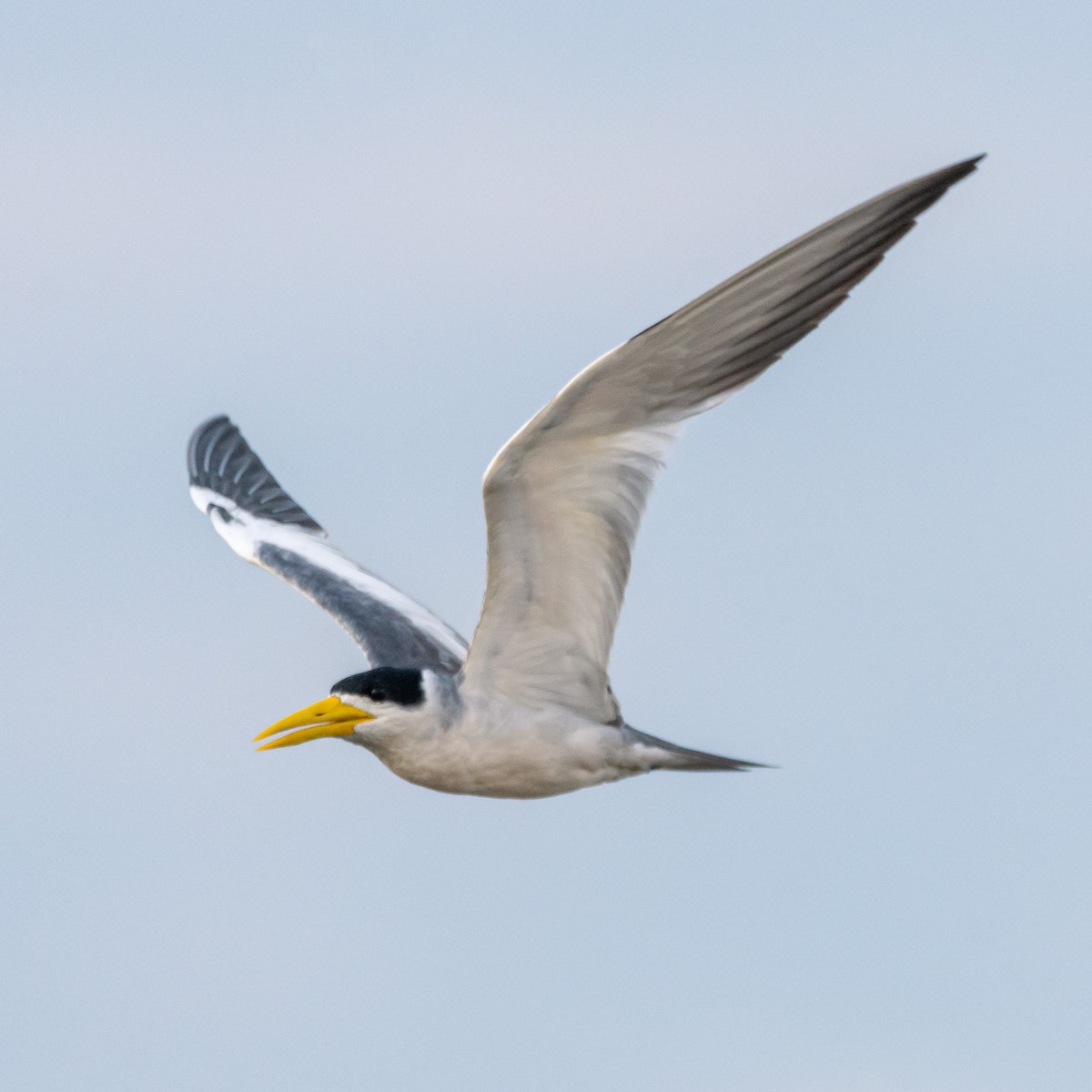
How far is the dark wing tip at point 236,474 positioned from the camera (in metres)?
20.3

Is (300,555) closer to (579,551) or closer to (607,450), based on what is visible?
(579,551)

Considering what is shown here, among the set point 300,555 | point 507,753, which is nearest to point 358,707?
point 507,753

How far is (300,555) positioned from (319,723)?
185 inches

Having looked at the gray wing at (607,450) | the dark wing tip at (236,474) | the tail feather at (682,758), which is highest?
the dark wing tip at (236,474)

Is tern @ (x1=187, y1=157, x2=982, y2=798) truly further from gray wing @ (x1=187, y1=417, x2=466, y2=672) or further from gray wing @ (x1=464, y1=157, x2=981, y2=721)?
gray wing @ (x1=187, y1=417, x2=466, y2=672)

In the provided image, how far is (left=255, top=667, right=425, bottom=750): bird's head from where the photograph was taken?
1405 cm

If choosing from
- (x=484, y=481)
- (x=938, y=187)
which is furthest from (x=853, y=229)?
(x=484, y=481)

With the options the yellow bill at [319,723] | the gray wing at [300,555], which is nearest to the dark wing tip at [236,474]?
the gray wing at [300,555]

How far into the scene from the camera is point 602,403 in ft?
43.2

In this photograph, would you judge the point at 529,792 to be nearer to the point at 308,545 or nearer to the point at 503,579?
the point at 503,579

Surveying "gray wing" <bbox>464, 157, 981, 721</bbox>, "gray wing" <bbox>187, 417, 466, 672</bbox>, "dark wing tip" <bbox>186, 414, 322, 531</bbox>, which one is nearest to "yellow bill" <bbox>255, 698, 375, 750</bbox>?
"gray wing" <bbox>464, 157, 981, 721</bbox>

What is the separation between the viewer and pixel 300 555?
18.8 meters

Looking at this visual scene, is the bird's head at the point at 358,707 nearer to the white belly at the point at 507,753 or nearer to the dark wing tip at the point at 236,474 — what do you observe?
the white belly at the point at 507,753

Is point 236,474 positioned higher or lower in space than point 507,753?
higher
